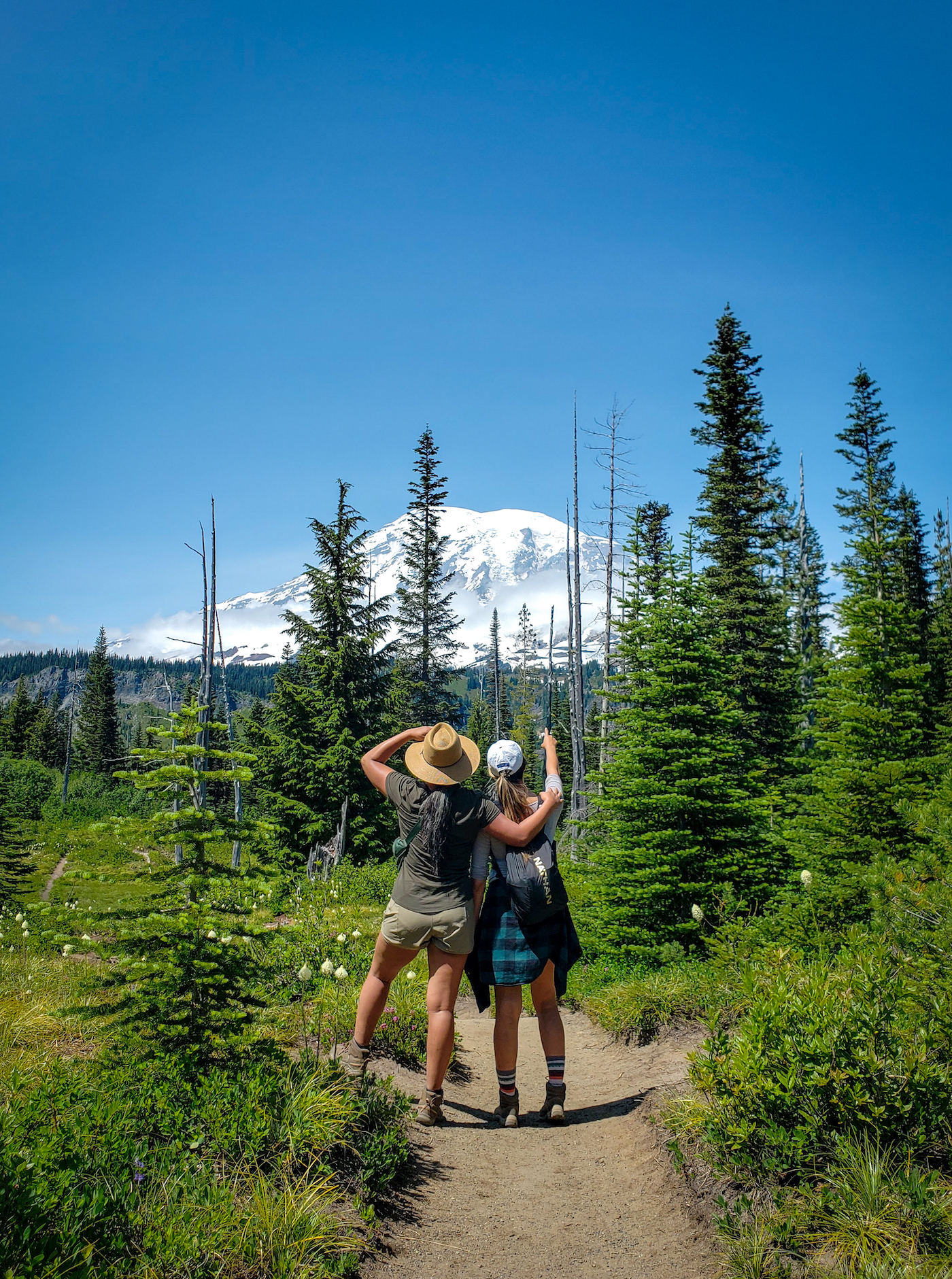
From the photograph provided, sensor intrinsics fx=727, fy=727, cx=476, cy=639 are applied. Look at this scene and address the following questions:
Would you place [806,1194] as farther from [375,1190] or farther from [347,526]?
[347,526]

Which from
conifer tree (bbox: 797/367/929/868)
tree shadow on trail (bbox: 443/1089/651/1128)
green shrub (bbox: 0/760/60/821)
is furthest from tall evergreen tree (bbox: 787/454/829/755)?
green shrub (bbox: 0/760/60/821)

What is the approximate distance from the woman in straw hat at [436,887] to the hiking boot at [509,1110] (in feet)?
1.37

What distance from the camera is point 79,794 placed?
4062cm

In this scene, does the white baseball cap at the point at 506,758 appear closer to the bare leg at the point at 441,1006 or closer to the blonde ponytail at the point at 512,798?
the blonde ponytail at the point at 512,798

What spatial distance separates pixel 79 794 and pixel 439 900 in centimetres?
4326

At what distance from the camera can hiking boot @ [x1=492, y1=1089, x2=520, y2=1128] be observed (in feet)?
14.5

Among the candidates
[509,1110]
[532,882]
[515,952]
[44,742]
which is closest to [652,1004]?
[509,1110]

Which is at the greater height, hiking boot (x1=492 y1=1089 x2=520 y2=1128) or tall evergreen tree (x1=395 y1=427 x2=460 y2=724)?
tall evergreen tree (x1=395 y1=427 x2=460 y2=724)

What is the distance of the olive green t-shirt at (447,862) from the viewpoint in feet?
Result: 13.3

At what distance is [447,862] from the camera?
4098 mm

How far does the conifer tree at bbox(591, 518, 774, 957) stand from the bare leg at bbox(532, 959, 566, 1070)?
4.18m

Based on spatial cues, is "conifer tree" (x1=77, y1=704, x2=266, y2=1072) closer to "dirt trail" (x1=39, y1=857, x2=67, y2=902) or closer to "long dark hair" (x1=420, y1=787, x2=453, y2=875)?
"long dark hair" (x1=420, y1=787, x2=453, y2=875)

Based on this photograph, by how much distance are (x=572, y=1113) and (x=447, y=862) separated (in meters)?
2.13

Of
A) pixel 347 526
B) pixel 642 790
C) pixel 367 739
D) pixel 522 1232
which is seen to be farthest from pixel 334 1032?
pixel 347 526
